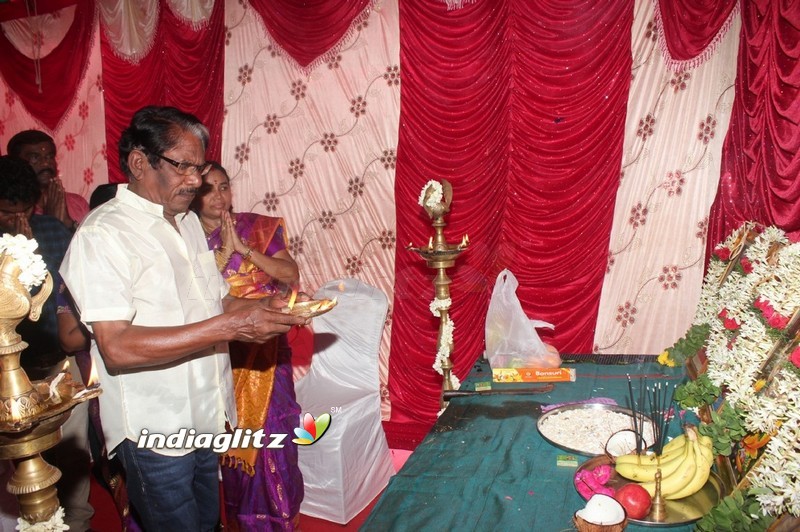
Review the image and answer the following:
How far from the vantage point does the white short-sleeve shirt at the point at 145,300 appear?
5.11 ft

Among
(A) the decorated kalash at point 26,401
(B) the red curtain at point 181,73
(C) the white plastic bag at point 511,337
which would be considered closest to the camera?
(A) the decorated kalash at point 26,401

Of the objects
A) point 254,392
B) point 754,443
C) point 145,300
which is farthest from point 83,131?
point 754,443

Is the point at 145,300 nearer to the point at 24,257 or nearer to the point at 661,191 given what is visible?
the point at 24,257

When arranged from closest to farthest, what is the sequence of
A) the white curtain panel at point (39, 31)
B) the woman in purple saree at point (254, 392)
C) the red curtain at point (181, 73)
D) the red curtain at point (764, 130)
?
the red curtain at point (764, 130)
the woman in purple saree at point (254, 392)
the red curtain at point (181, 73)
the white curtain panel at point (39, 31)

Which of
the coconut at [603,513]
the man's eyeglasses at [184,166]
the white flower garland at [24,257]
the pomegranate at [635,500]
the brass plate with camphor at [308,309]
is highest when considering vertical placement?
the man's eyeglasses at [184,166]

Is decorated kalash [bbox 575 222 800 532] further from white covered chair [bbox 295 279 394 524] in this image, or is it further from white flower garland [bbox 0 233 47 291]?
white covered chair [bbox 295 279 394 524]

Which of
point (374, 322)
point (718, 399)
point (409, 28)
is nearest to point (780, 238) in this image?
point (718, 399)

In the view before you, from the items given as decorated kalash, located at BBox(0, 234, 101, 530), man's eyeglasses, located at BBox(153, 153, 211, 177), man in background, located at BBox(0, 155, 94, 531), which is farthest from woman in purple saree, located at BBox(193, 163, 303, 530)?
decorated kalash, located at BBox(0, 234, 101, 530)

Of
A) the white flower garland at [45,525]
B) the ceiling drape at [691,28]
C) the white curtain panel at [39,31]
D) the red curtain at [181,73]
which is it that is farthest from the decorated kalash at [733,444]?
the white curtain panel at [39,31]

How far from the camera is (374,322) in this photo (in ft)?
10.6

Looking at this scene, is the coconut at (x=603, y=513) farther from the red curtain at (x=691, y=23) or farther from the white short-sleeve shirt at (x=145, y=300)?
the red curtain at (x=691, y=23)

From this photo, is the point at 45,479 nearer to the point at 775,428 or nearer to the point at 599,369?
the point at 775,428

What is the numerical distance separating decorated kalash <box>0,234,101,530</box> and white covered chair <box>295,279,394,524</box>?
5.67 ft

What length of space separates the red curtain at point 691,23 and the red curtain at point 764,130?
0.42ft
